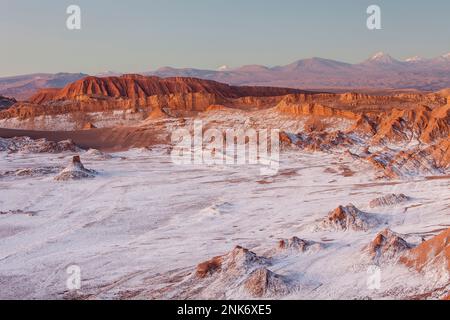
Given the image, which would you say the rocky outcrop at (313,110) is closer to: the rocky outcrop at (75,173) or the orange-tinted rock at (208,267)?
the rocky outcrop at (75,173)

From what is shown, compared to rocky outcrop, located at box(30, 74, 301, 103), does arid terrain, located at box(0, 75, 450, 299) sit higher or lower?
lower

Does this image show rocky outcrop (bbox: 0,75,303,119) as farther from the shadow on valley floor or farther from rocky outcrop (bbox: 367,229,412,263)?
rocky outcrop (bbox: 367,229,412,263)

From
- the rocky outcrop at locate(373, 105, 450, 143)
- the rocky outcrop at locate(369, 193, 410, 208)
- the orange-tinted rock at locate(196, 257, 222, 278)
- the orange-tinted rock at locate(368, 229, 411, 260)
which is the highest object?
the rocky outcrop at locate(373, 105, 450, 143)

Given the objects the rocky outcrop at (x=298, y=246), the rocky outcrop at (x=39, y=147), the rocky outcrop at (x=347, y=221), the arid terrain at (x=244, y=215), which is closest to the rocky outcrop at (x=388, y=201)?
the arid terrain at (x=244, y=215)

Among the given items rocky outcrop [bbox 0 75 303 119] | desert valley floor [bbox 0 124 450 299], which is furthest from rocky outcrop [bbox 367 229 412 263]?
rocky outcrop [bbox 0 75 303 119]

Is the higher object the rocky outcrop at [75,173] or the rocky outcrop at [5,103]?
the rocky outcrop at [5,103]

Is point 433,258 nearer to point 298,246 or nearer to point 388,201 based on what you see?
point 298,246
